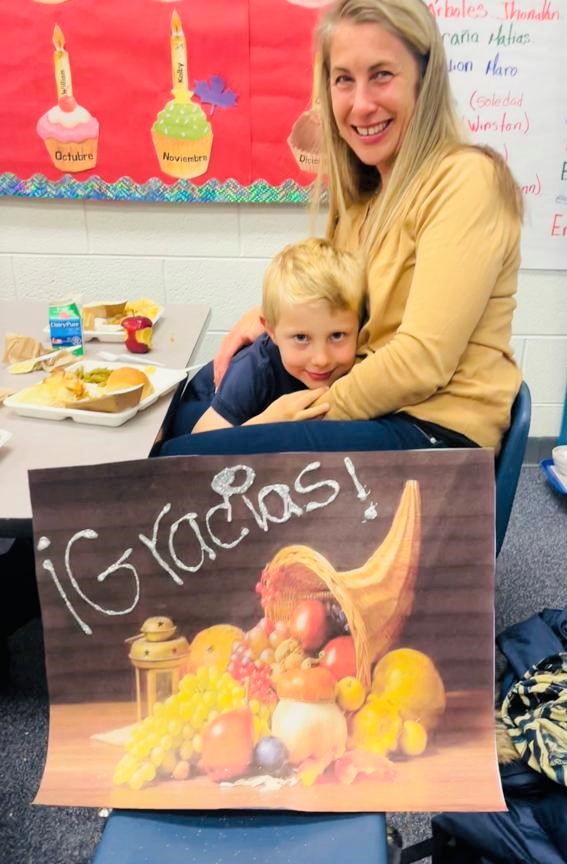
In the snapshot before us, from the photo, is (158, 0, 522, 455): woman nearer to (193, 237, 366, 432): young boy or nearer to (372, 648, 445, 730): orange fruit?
(193, 237, 366, 432): young boy

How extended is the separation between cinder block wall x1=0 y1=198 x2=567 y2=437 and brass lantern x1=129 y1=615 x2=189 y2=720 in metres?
1.81

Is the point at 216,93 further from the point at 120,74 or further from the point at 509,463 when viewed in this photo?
the point at 509,463

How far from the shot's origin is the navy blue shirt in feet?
4.22

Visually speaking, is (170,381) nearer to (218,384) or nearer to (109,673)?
(218,384)

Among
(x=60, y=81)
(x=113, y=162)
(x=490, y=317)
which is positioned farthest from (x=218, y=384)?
(x=60, y=81)

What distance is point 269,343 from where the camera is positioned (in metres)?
1.38

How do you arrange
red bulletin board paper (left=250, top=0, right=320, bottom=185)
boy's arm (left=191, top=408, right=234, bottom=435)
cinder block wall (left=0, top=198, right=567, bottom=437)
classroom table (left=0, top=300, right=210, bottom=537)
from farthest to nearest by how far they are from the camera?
1. cinder block wall (left=0, top=198, right=567, bottom=437)
2. red bulletin board paper (left=250, top=0, right=320, bottom=185)
3. boy's arm (left=191, top=408, right=234, bottom=435)
4. classroom table (left=0, top=300, right=210, bottom=537)

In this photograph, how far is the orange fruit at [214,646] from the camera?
69cm

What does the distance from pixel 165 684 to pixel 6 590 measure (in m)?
1.22

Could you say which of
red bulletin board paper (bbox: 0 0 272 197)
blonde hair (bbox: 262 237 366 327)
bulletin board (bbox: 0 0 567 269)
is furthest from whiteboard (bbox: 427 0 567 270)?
blonde hair (bbox: 262 237 366 327)

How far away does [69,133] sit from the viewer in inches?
85.0

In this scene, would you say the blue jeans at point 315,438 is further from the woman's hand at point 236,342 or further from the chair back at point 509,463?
the woman's hand at point 236,342

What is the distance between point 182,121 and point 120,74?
0.22m

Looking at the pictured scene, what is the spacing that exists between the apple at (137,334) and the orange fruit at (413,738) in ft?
3.30
